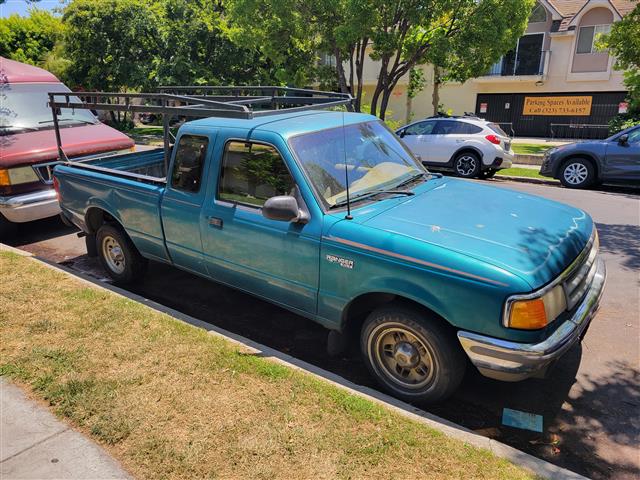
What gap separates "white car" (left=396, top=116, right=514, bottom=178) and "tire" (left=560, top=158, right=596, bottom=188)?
1.60m

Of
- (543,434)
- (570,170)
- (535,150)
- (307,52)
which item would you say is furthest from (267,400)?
(535,150)

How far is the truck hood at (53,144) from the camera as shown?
6917mm

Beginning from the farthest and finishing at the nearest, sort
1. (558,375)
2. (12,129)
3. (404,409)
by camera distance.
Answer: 1. (12,129)
2. (558,375)
3. (404,409)

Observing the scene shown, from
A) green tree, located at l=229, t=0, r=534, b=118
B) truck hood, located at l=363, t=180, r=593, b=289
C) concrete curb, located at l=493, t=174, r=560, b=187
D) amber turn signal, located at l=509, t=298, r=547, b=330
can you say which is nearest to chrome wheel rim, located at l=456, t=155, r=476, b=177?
concrete curb, located at l=493, t=174, r=560, b=187

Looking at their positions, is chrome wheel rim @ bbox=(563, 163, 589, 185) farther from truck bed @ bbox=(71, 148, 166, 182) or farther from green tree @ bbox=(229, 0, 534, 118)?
truck bed @ bbox=(71, 148, 166, 182)

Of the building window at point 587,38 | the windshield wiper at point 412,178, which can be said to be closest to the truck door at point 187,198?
the windshield wiper at point 412,178

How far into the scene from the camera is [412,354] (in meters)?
3.41

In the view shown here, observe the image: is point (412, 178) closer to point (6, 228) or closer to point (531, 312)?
point (531, 312)

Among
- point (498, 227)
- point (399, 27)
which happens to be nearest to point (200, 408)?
point (498, 227)

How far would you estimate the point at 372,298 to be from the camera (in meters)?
3.60

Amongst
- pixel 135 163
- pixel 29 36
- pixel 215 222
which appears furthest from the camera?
pixel 29 36

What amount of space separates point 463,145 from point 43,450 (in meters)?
11.8

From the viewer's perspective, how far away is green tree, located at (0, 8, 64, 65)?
91.1ft

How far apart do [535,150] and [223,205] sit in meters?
18.4
